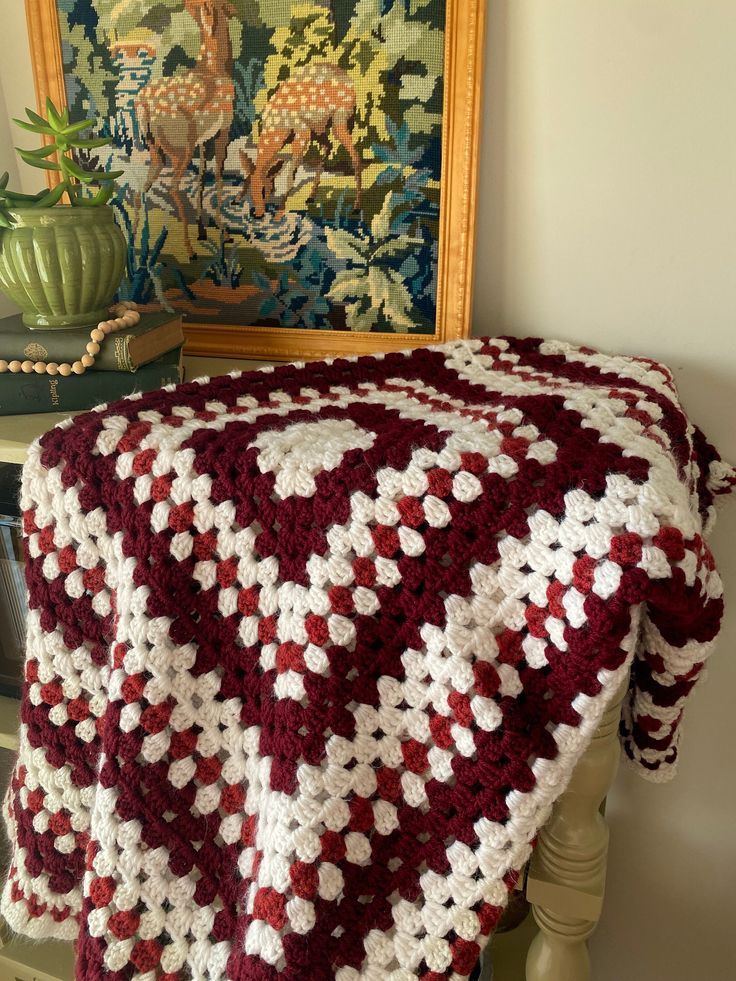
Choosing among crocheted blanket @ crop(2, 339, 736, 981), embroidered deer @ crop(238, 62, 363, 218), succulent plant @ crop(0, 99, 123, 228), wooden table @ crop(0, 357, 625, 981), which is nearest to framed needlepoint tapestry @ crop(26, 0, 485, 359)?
embroidered deer @ crop(238, 62, 363, 218)

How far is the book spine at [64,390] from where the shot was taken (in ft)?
2.78

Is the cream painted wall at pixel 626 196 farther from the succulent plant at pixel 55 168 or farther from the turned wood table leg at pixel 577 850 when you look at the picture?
the turned wood table leg at pixel 577 850

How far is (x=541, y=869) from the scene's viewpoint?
25.0 inches

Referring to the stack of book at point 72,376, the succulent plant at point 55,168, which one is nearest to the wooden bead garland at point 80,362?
the stack of book at point 72,376

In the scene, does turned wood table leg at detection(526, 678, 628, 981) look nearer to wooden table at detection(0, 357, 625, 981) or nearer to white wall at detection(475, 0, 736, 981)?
wooden table at detection(0, 357, 625, 981)

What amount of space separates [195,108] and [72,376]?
15.8 inches

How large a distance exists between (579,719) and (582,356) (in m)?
0.47

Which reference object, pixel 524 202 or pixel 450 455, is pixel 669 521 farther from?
pixel 524 202

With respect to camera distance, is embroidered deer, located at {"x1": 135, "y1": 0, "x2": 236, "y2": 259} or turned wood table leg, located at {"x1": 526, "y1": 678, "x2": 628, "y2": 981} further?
embroidered deer, located at {"x1": 135, "y1": 0, "x2": 236, "y2": 259}

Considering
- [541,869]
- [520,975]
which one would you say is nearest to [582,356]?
[541,869]

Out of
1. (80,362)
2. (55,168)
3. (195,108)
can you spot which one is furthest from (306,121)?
(80,362)

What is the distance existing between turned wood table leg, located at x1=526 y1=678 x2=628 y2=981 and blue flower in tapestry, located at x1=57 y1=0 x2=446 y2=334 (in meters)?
0.57

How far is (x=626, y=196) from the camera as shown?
0.85 meters

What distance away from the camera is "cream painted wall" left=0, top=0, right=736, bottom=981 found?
794 mm
